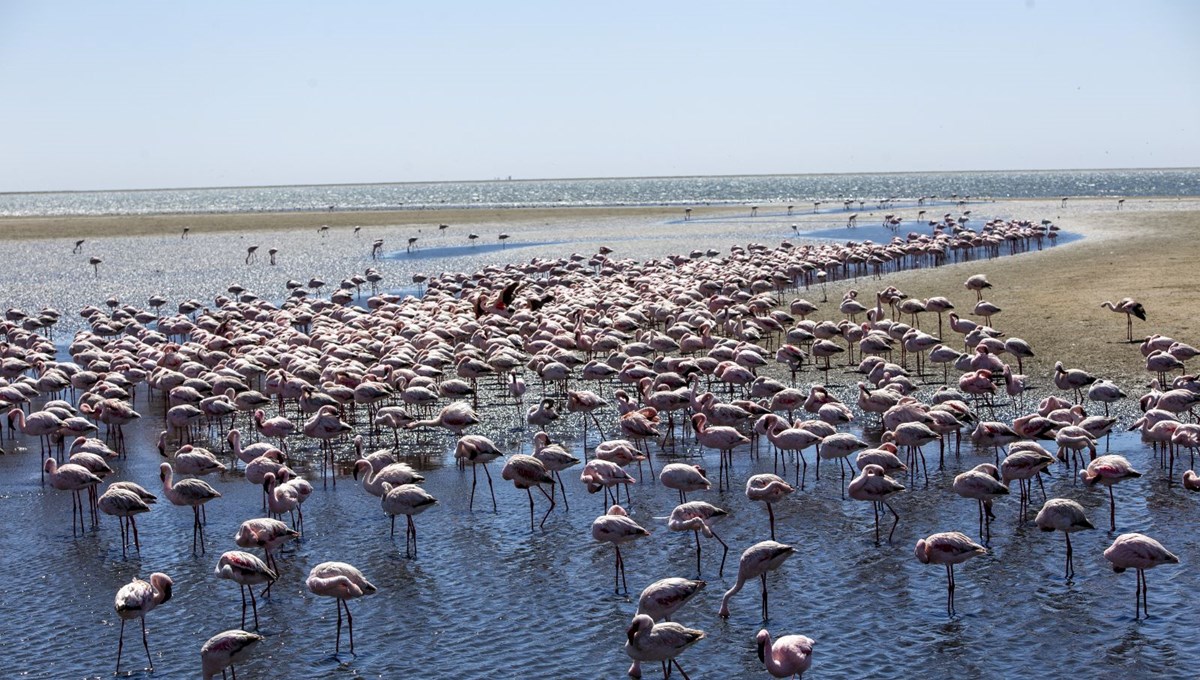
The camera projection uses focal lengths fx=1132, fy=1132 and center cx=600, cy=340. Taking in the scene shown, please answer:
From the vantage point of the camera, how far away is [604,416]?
64.2 feet

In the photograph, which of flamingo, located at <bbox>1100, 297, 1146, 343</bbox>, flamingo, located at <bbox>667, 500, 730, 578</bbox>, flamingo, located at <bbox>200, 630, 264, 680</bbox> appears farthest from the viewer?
flamingo, located at <bbox>1100, 297, 1146, 343</bbox>

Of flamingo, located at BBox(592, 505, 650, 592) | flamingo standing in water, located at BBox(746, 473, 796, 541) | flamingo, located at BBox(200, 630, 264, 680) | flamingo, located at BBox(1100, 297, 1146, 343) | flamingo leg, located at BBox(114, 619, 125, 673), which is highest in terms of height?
flamingo, located at BBox(1100, 297, 1146, 343)

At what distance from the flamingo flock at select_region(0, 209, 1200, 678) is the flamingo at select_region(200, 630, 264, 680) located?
0.02 metres

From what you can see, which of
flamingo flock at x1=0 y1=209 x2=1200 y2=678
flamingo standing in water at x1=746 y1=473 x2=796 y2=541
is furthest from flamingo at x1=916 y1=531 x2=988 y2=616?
flamingo standing in water at x1=746 y1=473 x2=796 y2=541

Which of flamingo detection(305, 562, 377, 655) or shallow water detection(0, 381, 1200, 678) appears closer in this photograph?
shallow water detection(0, 381, 1200, 678)

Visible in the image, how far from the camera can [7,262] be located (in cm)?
5631

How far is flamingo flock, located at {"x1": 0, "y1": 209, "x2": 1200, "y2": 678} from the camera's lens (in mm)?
12070

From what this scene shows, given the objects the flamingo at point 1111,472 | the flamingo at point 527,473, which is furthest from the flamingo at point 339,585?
the flamingo at point 1111,472

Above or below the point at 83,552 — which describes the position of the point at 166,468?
above

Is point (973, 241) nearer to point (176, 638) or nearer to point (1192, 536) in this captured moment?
point (1192, 536)

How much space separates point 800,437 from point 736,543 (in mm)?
2473

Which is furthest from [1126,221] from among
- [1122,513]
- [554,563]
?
[554,563]

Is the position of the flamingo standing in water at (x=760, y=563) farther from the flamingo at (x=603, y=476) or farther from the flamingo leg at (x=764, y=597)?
the flamingo at (x=603, y=476)

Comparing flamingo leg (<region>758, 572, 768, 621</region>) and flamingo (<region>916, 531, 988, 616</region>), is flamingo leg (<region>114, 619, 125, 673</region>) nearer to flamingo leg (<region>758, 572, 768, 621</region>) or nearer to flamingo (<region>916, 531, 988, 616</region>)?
flamingo leg (<region>758, 572, 768, 621</region>)
